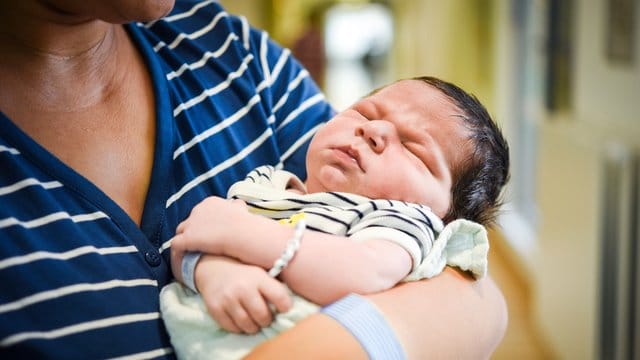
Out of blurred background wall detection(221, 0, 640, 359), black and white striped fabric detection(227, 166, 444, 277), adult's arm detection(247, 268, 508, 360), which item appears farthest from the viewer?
blurred background wall detection(221, 0, 640, 359)

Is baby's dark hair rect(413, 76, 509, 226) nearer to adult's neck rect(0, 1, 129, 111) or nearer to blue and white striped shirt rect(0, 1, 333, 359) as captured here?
blue and white striped shirt rect(0, 1, 333, 359)

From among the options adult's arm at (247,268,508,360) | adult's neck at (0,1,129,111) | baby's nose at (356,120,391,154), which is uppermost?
adult's neck at (0,1,129,111)

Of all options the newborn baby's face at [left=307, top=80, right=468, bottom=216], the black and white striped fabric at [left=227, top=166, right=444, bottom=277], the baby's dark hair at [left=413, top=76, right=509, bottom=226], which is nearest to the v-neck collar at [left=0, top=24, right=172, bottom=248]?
the black and white striped fabric at [left=227, top=166, right=444, bottom=277]

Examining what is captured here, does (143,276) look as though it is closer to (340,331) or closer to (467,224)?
(340,331)

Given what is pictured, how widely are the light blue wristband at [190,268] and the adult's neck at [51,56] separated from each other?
0.90ft

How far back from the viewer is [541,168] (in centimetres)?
429

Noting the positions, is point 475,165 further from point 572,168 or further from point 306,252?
point 572,168

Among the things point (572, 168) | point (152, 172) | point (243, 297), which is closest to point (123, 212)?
point (152, 172)

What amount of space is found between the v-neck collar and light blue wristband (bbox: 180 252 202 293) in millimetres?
51

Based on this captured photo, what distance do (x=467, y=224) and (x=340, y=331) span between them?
289 mm

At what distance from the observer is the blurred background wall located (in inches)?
110

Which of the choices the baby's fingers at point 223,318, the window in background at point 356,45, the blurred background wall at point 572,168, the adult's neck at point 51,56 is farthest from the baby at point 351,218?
the window in background at point 356,45

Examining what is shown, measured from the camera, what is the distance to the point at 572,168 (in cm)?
357

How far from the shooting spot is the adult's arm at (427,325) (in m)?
0.86
